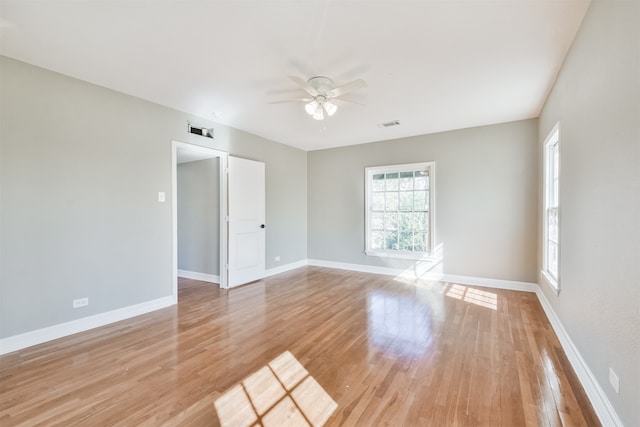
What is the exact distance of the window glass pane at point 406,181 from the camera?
5.42m

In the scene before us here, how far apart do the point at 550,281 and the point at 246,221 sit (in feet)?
14.5

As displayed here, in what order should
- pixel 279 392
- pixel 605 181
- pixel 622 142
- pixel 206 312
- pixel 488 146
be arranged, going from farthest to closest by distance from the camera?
pixel 488 146 < pixel 206 312 < pixel 279 392 < pixel 605 181 < pixel 622 142

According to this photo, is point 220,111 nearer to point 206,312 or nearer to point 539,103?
point 206,312

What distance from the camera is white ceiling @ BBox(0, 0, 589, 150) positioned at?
1999mm

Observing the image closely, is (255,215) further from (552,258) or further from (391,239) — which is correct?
(552,258)

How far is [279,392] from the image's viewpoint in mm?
1993

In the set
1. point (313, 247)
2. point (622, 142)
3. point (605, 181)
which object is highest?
point (622, 142)

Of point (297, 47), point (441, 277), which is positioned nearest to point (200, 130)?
point (297, 47)

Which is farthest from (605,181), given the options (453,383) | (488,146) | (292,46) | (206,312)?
(206,312)

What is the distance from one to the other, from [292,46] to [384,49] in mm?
803

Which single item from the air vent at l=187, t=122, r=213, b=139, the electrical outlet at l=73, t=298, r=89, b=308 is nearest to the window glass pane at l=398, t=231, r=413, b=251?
the air vent at l=187, t=122, r=213, b=139

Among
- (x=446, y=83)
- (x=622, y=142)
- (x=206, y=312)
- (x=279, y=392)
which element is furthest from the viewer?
(x=206, y=312)

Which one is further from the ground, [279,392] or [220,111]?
[220,111]

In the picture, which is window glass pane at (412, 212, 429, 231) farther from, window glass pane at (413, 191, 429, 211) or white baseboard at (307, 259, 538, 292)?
white baseboard at (307, 259, 538, 292)
